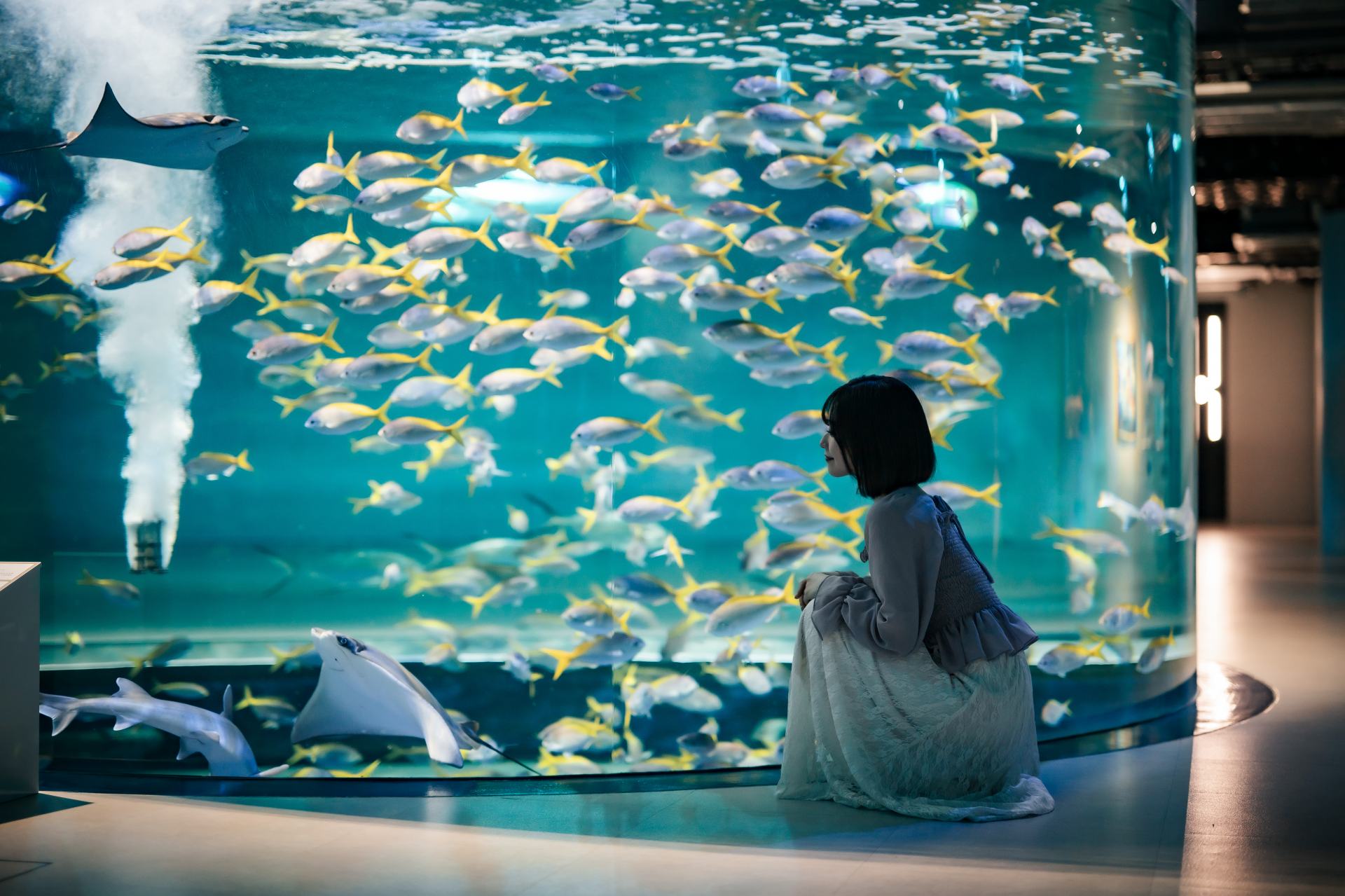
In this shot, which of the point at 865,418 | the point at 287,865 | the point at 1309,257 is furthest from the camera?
the point at 1309,257

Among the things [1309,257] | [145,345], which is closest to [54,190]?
[145,345]

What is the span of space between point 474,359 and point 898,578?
1.90 m

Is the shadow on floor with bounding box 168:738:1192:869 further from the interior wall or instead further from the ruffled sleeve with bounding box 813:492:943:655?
the interior wall

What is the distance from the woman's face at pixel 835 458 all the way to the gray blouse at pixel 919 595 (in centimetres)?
15

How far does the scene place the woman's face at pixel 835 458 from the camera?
382 centimetres

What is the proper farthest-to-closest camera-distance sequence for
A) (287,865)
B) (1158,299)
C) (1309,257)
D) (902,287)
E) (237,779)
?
(1309,257), (1158,299), (902,287), (237,779), (287,865)

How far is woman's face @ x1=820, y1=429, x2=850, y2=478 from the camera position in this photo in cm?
382

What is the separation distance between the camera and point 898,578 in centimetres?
362

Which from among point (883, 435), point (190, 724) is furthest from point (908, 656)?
point (190, 724)

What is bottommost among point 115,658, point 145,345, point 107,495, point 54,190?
point 115,658

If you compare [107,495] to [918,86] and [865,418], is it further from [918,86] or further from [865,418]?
[918,86]

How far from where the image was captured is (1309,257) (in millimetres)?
18375

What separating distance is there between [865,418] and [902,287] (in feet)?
4.66

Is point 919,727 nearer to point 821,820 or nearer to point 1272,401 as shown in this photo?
point 821,820
